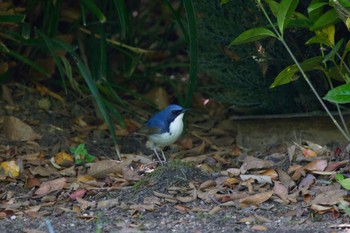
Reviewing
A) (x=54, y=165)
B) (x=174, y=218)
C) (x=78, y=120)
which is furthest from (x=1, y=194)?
(x=78, y=120)

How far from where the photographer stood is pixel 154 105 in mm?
7215

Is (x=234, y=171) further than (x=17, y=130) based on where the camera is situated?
No

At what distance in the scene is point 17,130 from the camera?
638 cm

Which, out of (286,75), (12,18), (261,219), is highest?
(12,18)

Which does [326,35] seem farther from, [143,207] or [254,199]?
[143,207]

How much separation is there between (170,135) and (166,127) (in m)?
0.07

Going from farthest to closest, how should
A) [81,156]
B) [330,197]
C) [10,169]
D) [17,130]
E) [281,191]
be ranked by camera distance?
1. [17,130]
2. [81,156]
3. [10,169]
4. [281,191]
5. [330,197]

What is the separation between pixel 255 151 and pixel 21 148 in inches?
69.3

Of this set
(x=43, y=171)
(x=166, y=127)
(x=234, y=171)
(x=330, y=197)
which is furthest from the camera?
(x=166, y=127)

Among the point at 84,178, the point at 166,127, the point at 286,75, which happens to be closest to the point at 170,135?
the point at 166,127

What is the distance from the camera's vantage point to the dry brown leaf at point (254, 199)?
475 cm

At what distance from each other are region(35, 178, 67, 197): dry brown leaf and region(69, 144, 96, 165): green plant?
0.41 m

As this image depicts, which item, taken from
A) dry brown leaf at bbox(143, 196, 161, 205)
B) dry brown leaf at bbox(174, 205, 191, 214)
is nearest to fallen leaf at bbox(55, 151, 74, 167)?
dry brown leaf at bbox(143, 196, 161, 205)

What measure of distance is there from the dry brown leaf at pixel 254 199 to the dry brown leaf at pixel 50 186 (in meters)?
1.21
